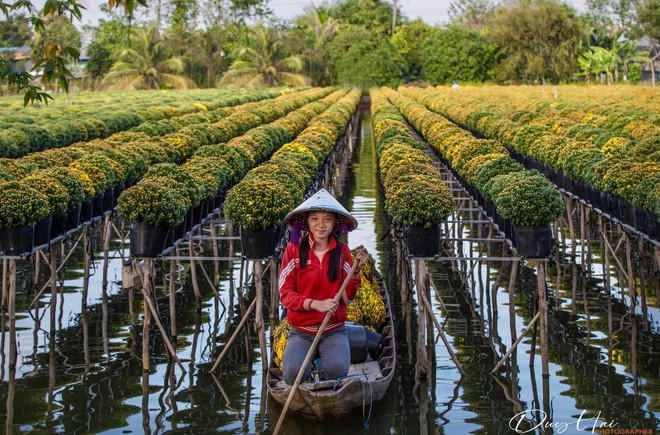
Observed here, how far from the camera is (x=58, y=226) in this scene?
12688mm

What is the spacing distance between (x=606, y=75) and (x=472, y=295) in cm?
8031

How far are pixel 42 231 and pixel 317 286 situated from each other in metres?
4.70

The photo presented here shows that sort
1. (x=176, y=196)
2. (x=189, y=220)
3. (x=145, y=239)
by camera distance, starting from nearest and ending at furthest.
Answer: (x=145, y=239)
(x=176, y=196)
(x=189, y=220)

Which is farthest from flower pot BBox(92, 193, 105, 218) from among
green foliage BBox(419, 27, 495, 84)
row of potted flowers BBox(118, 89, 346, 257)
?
green foliage BBox(419, 27, 495, 84)

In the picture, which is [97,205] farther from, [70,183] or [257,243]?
[257,243]

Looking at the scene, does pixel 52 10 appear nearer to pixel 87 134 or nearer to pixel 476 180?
pixel 476 180

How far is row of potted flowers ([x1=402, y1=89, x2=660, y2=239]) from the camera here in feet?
41.1

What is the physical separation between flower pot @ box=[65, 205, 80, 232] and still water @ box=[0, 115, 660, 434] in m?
1.31

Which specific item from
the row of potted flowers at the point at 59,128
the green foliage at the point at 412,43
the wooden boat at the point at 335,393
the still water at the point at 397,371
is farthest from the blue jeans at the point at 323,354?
the green foliage at the point at 412,43

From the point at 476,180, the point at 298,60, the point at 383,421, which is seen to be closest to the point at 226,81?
the point at 298,60

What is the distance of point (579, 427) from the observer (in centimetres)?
930

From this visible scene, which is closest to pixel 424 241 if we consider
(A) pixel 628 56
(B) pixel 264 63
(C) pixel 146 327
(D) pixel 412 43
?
(C) pixel 146 327

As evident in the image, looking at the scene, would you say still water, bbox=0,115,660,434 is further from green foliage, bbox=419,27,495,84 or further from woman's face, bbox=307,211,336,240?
green foliage, bbox=419,27,495,84

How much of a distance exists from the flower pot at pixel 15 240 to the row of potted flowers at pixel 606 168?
7.61m
